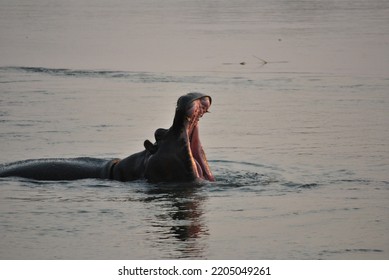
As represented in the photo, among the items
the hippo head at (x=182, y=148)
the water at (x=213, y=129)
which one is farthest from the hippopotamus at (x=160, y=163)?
the water at (x=213, y=129)

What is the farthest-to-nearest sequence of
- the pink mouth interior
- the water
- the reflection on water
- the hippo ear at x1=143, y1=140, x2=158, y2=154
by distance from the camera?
the hippo ear at x1=143, y1=140, x2=158, y2=154, the pink mouth interior, the water, the reflection on water

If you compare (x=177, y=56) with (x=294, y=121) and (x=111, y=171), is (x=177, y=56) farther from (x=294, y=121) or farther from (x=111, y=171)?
(x=111, y=171)

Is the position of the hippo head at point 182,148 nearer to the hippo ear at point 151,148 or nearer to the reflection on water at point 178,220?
the hippo ear at point 151,148

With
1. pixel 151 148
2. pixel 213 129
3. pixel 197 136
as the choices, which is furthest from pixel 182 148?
pixel 213 129

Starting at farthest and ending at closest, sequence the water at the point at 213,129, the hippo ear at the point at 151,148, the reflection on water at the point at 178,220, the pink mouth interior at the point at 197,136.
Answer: the hippo ear at the point at 151,148, the pink mouth interior at the point at 197,136, the water at the point at 213,129, the reflection on water at the point at 178,220

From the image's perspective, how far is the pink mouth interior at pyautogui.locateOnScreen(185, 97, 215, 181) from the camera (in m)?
10.6

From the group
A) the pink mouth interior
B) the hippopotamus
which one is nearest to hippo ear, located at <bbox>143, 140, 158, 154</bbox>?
the hippopotamus

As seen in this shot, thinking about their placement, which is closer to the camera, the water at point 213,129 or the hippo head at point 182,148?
the water at point 213,129

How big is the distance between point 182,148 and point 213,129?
408 cm

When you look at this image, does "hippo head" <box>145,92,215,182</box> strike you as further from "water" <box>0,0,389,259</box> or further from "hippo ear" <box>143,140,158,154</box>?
"water" <box>0,0,389,259</box>

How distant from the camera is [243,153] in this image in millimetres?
13336

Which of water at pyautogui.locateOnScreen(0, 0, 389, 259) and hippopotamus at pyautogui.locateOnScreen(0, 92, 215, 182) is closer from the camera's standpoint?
water at pyautogui.locateOnScreen(0, 0, 389, 259)

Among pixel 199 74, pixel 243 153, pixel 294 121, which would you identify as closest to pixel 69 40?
pixel 199 74

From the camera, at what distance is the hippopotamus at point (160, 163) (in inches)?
420
